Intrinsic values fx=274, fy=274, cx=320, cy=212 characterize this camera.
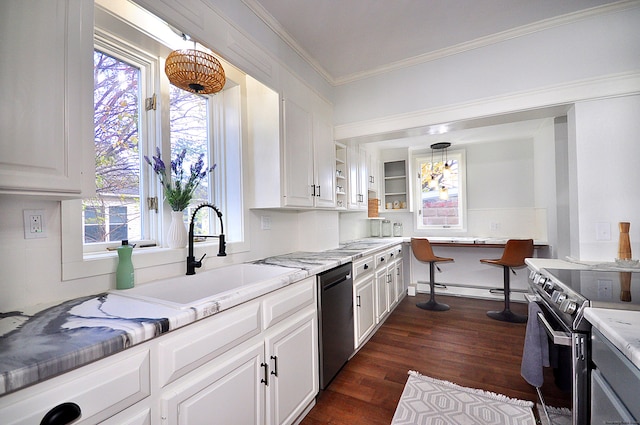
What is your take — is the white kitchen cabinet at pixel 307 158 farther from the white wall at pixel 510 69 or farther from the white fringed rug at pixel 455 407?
the white fringed rug at pixel 455 407

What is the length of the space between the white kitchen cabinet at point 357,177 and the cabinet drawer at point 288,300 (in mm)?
1687

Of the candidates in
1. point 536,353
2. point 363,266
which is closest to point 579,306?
point 536,353

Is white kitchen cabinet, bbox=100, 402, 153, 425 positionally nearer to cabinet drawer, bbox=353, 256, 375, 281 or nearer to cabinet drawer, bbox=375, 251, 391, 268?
cabinet drawer, bbox=353, 256, 375, 281

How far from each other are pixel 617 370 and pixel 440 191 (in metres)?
3.97

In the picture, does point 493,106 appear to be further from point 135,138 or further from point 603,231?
point 135,138

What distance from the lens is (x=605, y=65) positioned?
1.95 m

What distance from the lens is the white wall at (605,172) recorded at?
1.90 m

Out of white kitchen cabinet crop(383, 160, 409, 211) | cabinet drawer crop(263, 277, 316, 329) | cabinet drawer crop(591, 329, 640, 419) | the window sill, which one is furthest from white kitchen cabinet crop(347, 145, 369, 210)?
cabinet drawer crop(591, 329, 640, 419)

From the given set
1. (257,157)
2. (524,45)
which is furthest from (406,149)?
(257,157)

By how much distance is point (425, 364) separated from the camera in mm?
2326

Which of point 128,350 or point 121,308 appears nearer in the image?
point 128,350

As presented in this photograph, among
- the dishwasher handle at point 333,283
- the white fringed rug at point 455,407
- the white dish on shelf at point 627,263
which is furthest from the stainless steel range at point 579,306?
the dishwasher handle at point 333,283

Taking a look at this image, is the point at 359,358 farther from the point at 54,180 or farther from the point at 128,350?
the point at 54,180

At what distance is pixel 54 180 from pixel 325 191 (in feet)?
6.57
